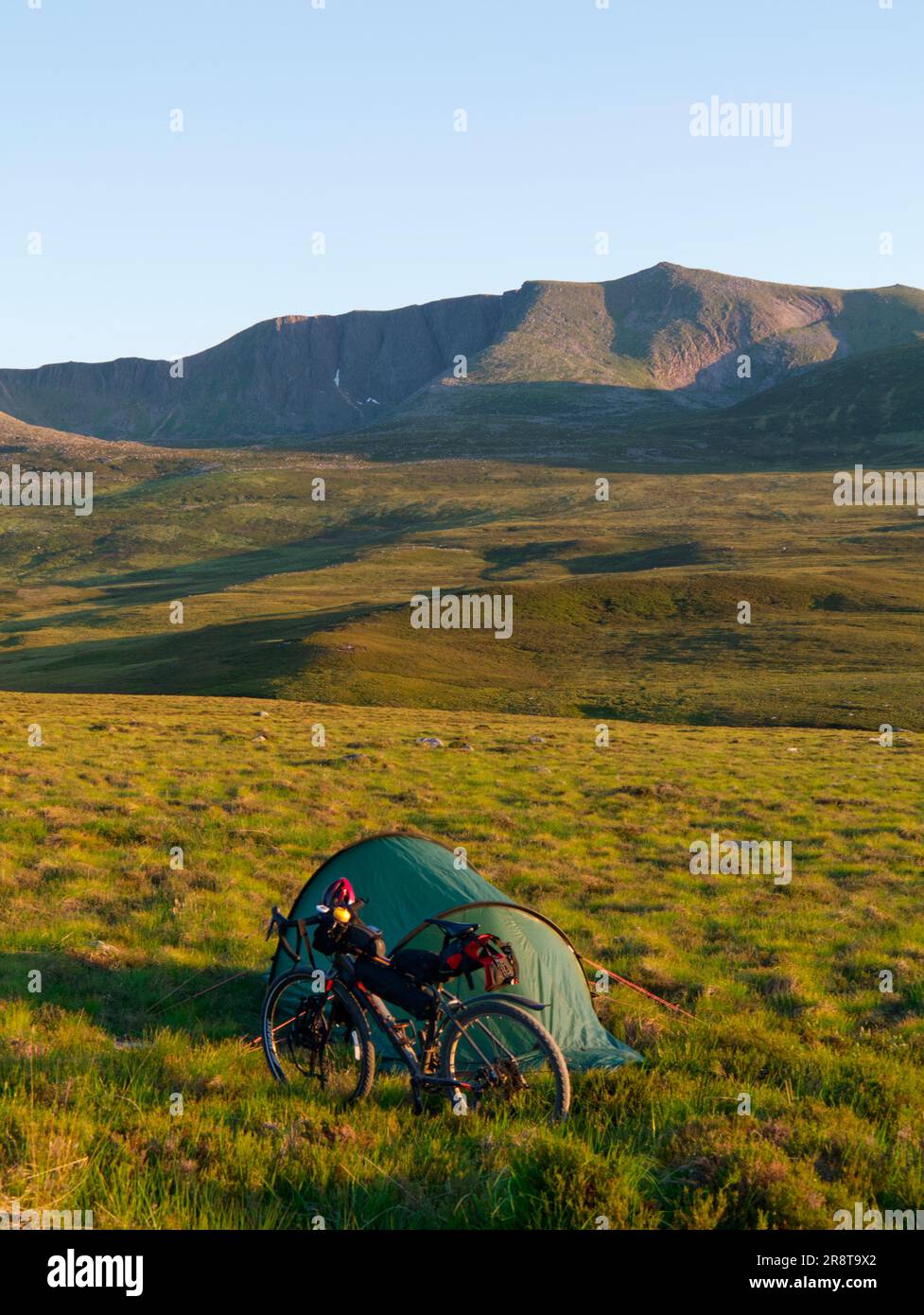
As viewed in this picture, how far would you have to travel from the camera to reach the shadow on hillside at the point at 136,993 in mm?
10352

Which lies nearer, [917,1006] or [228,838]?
[917,1006]

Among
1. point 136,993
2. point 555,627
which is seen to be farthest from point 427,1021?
point 555,627

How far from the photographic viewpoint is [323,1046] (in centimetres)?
901

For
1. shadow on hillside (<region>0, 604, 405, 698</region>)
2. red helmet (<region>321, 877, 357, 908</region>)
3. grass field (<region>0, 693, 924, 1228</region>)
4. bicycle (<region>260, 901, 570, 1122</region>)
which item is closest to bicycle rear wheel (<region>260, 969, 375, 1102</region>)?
bicycle (<region>260, 901, 570, 1122</region>)

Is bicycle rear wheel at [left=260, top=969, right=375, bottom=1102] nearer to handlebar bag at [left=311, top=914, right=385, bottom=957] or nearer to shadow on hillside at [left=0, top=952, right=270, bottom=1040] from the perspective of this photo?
handlebar bag at [left=311, top=914, right=385, bottom=957]

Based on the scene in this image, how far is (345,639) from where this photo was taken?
3115 inches

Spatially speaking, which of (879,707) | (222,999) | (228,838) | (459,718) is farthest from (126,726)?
(879,707)

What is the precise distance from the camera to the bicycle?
8.20 meters

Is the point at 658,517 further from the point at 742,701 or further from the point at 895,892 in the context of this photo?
the point at 895,892

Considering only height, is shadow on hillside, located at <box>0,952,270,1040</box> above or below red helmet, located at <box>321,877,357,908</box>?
below

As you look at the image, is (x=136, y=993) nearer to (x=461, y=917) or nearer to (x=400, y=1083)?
(x=400, y=1083)

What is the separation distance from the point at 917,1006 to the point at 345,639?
69040 millimetres

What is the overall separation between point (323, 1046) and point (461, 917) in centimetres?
251

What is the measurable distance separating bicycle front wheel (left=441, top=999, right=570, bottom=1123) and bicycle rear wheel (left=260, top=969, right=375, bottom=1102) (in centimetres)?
79
